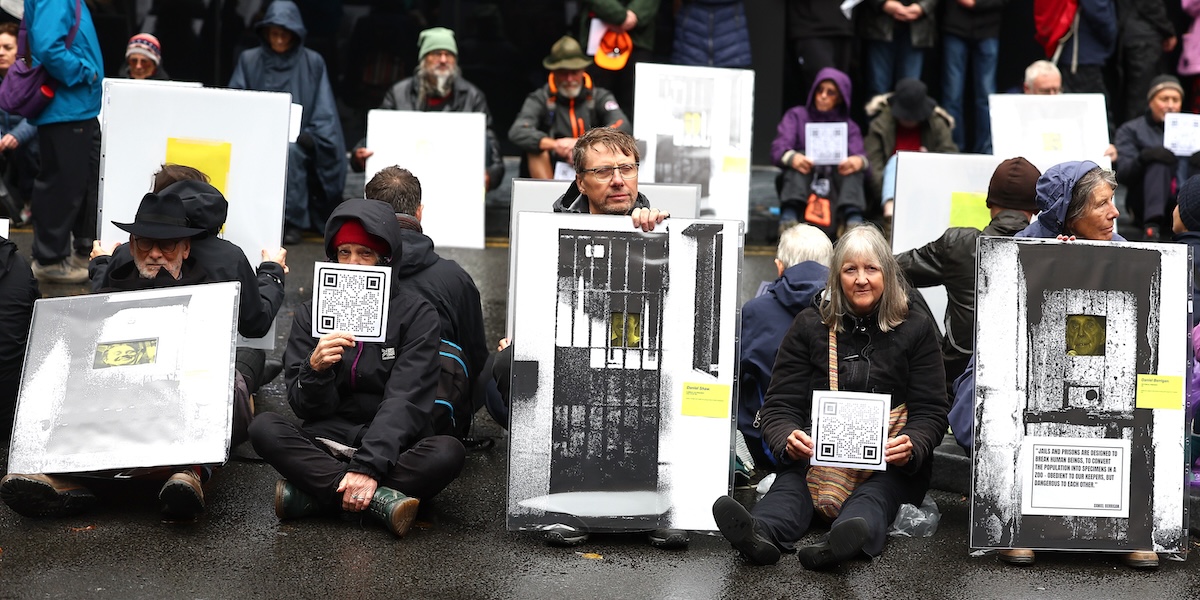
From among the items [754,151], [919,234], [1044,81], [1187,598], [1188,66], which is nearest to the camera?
[1187,598]

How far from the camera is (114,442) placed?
18.0ft

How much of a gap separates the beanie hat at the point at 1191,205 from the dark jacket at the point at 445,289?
3.06 metres

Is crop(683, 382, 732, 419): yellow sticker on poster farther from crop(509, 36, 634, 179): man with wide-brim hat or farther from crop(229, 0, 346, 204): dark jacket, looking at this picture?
crop(229, 0, 346, 204): dark jacket

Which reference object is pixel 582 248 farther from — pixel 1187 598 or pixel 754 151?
pixel 754 151

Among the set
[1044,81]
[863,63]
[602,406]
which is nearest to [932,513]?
[602,406]

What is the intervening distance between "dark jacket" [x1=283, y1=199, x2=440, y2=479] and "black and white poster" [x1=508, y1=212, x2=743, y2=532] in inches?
17.3

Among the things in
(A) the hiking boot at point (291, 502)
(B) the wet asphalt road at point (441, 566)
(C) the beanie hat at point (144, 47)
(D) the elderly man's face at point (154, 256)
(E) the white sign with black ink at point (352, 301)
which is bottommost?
(B) the wet asphalt road at point (441, 566)

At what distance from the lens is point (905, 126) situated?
10961 mm

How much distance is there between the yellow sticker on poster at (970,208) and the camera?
7840 millimetres

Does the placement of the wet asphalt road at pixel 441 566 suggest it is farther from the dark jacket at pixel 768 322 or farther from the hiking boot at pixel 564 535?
the dark jacket at pixel 768 322

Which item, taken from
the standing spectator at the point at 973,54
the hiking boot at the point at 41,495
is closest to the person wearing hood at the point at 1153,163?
the standing spectator at the point at 973,54

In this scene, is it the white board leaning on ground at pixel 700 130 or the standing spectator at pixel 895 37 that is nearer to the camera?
the white board leaning on ground at pixel 700 130

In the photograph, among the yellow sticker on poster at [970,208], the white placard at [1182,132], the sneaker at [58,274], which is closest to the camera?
the yellow sticker on poster at [970,208]

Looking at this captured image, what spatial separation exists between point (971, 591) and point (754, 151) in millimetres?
8555
